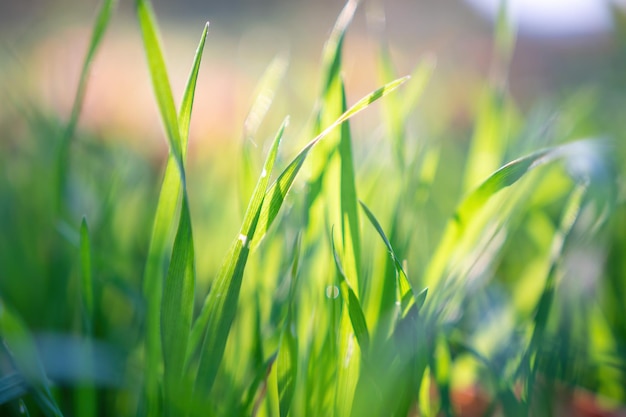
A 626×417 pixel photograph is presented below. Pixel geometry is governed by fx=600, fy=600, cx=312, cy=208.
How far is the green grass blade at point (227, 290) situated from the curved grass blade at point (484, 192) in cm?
11

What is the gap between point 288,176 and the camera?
256mm

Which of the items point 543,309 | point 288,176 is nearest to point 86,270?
point 288,176

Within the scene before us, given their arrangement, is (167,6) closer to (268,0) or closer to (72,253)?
(268,0)

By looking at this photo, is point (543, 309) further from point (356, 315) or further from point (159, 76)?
point (159, 76)

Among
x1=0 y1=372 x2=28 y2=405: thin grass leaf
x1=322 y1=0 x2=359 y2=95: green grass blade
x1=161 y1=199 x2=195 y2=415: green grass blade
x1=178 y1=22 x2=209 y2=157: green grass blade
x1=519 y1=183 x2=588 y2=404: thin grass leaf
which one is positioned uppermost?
x1=322 y1=0 x2=359 y2=95: green grass blade

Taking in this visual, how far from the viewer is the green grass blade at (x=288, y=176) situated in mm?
252

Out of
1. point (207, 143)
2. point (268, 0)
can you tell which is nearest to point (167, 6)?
point (268, 0)

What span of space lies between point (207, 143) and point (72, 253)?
2.14 feet

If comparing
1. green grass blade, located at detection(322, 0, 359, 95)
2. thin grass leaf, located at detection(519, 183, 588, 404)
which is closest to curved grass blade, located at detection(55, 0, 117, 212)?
green grass blade, located at detection(322, 0, 359, 95)

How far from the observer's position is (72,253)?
0.50m

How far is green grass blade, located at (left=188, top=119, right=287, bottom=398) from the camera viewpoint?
10.1 inches

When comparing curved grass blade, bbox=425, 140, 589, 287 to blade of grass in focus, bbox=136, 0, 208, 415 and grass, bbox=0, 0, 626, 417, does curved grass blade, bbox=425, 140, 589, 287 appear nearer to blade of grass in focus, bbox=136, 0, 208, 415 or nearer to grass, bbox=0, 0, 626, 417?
grass, bbox=0, 0, 626, 417

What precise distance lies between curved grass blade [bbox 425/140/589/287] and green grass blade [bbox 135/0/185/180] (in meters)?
0.15

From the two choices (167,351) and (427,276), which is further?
(427,276)
